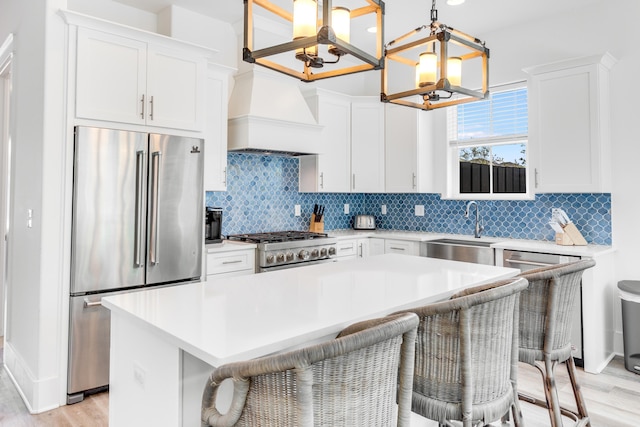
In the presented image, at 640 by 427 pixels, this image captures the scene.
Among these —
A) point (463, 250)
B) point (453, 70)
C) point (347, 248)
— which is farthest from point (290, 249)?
point (453, 70)

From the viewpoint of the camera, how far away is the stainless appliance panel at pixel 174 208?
3.10 meters

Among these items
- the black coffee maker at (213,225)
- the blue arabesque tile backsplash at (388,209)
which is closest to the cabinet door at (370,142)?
the blue arabesque tile backsplash at (388,209)

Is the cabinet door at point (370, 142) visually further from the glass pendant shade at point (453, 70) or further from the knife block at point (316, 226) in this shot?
Result: the glass pendant shade at point (453, 70)

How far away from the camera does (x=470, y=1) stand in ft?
12.5

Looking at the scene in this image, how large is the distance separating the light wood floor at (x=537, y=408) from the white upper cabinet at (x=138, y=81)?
190 cm

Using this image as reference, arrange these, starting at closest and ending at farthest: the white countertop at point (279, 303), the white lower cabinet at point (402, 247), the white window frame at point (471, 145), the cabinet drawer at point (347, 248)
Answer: the white countertop at point (279, 303) → the white window frame at point (471, 145) → the white lower cabinet at point (402, 247) → the cabinet drawer at point (347, 248)

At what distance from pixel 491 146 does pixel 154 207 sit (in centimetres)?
347

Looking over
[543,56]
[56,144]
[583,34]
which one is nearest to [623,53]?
[583,34]

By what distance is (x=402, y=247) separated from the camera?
4566 mm

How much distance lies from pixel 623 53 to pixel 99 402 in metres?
4.92

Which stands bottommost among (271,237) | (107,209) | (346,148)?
(271,237)

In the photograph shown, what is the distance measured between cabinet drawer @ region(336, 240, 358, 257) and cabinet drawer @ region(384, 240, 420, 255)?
34 centimetres

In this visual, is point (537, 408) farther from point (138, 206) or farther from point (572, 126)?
point (138, 206)

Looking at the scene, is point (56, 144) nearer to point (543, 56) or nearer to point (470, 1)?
point (470, 1)
